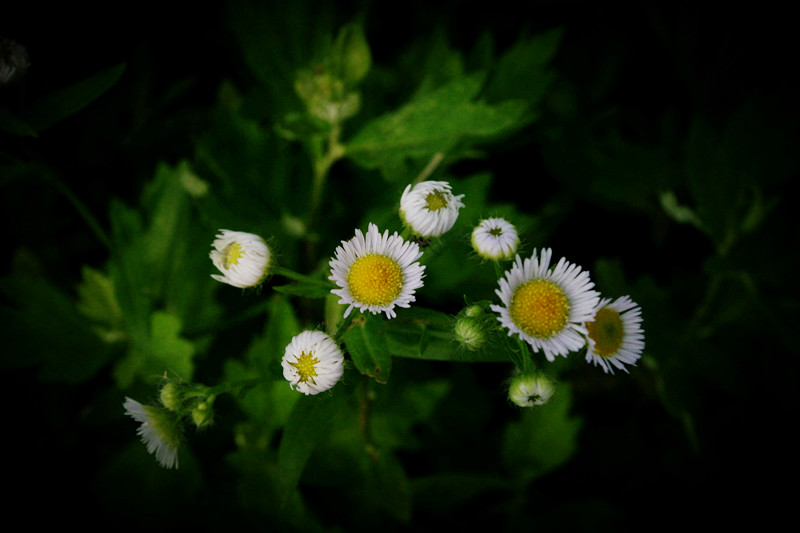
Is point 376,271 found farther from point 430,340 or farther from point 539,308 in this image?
point 539,308

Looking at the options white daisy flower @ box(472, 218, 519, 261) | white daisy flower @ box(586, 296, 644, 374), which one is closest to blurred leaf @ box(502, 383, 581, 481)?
white daisy flower @ box(586, 296, 644, 374)

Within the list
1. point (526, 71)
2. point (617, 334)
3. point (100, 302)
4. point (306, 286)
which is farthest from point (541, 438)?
point (100, 302)

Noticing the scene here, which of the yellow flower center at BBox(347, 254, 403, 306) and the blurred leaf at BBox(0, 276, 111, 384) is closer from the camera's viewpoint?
the yellow flower center at BBox(347, 254, 403, 306)

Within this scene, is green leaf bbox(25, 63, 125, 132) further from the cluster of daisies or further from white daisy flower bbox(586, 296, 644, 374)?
white daisy flower bbox(586, 296, 644, 374)

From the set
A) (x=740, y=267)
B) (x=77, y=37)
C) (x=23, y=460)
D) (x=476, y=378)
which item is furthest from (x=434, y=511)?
(x=77, y=37)

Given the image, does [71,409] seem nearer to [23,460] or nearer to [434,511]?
[23,460]

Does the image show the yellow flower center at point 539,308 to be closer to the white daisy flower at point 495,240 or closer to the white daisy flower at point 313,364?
the white daisy flower at point 495,240

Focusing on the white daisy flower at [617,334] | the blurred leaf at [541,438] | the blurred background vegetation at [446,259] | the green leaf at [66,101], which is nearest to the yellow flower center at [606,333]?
the white daisy flower at [617,334]
